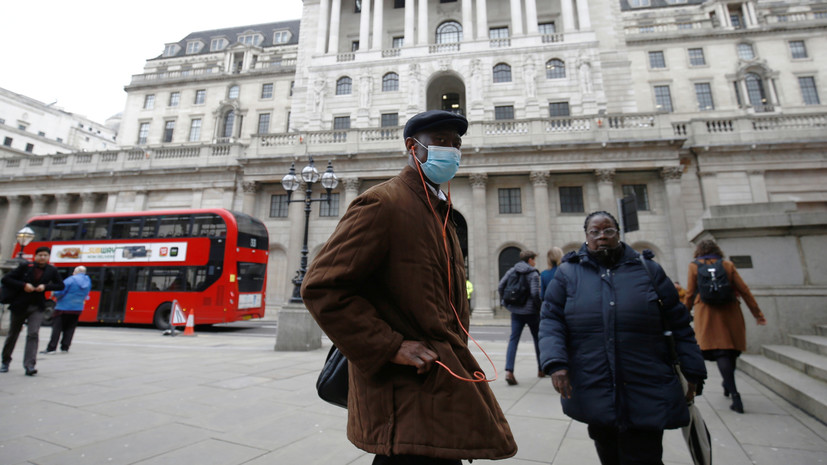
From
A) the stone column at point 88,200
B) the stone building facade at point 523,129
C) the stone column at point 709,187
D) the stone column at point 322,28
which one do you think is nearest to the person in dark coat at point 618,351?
the stone building facade at point 523,129

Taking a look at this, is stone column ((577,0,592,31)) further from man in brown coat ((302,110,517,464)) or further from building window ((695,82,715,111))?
man in brown coat ((302,110,517,464))

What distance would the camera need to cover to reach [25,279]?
625 centimetres

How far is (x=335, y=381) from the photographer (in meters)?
Answer: 1.77

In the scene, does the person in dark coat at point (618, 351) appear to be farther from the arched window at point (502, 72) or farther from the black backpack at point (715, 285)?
the arched window at point (502, 72)

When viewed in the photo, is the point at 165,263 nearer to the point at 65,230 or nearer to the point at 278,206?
the point at 65,230

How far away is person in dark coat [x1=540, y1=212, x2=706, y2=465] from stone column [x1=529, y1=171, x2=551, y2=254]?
1785cm

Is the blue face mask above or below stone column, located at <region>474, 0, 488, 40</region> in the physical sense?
below

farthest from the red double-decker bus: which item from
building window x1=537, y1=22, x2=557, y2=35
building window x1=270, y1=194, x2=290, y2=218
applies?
building window x1=537, y1=22, x2=557, y2=35

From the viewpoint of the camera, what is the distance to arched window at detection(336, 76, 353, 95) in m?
26.5

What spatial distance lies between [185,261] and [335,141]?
11.8 meters

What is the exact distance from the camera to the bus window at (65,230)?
15508 mm

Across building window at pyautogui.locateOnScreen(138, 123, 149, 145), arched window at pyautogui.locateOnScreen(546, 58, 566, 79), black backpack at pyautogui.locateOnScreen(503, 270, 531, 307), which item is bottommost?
black backpack at pyautogui.locateOnScreen(503, 270, 531, 307)

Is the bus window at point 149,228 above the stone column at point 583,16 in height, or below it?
below

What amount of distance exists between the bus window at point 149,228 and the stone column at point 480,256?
14233 millimetres
